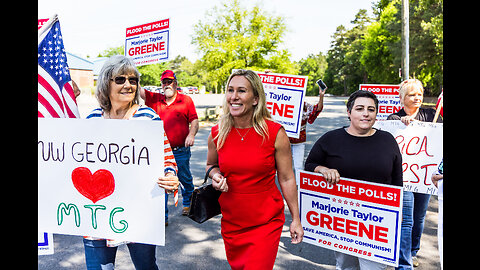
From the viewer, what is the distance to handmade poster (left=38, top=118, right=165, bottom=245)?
2289 mm

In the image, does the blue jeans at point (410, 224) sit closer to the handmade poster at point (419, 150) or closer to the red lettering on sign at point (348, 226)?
the handmade poster at point (419, 150)

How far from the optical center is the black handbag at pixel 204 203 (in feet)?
8.13

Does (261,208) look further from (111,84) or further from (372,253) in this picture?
(111,84)

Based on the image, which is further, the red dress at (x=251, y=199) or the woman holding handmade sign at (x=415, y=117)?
the woman holding handmade sign at (x=415, y=117)

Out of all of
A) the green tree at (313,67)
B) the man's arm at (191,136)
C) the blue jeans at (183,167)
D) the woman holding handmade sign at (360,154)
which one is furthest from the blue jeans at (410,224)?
the green tree at (313,67)

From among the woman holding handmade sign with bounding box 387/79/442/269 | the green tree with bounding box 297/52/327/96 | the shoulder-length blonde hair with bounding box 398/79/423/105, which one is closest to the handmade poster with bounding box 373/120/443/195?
the woman holding handmade sign with bounding box 387/79/442/269

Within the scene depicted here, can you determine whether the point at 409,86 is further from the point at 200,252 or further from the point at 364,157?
the point at 200,252

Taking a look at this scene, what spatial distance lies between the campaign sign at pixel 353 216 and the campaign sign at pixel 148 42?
14.1 ft

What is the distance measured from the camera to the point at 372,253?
2.67 m

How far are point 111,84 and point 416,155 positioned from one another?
3.05 metres

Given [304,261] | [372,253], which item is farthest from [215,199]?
[304,261]

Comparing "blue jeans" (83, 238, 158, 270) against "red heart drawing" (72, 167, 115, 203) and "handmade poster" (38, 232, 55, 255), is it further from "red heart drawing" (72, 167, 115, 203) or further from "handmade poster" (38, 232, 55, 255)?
"red heart drawing" (72, 167, 115, 203)

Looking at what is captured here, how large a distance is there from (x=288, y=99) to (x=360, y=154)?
3353 mm

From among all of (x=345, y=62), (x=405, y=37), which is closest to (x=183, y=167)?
(x=405, y=37)
